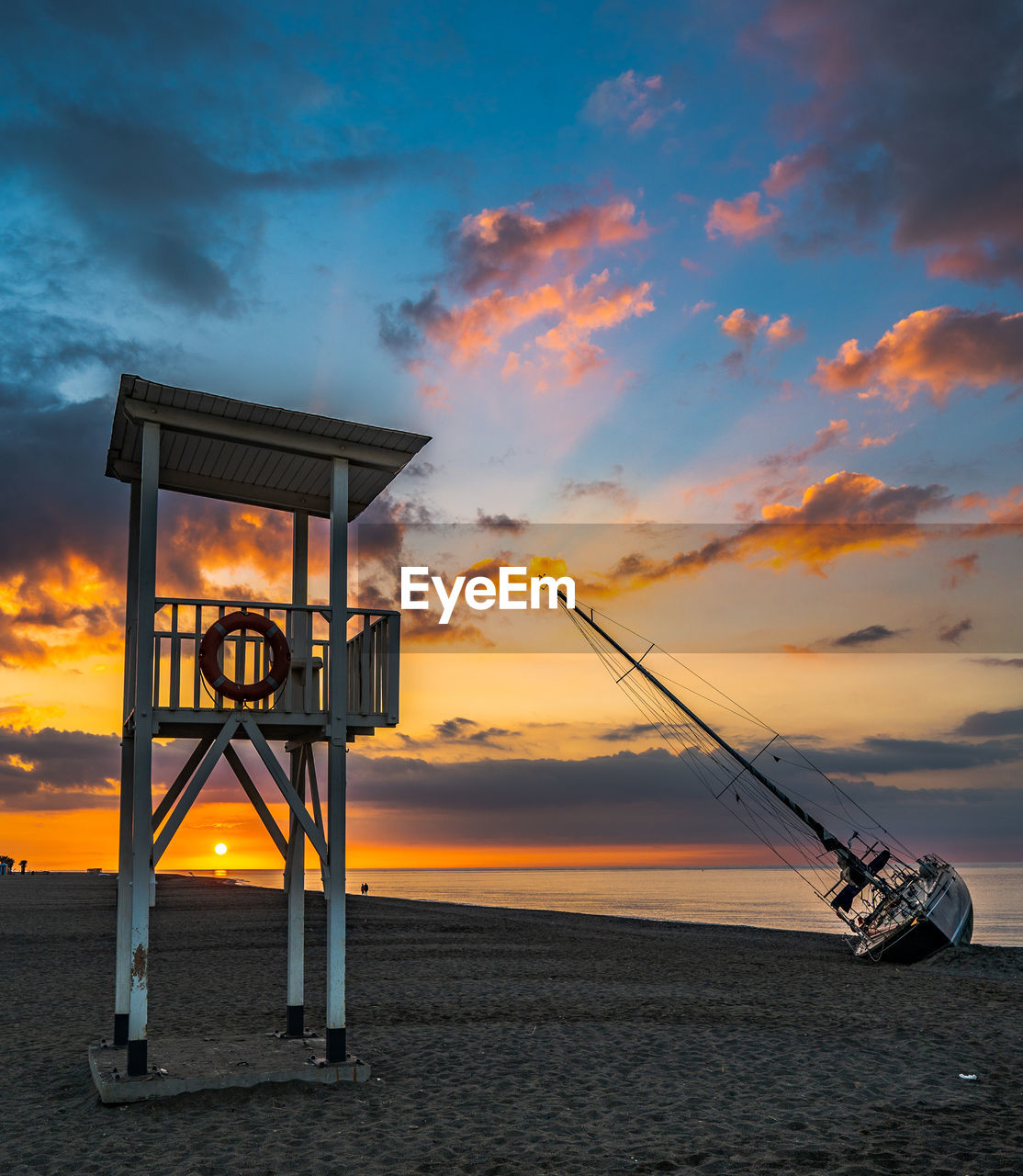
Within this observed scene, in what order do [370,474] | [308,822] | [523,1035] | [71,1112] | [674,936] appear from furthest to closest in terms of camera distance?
[674,936]
[523,1035]
[370,474]
[308,822]
[71,1112]

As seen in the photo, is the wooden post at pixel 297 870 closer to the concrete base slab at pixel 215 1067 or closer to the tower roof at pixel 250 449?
the concrete base slab at pixel 215 1067

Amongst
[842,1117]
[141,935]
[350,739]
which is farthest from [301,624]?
[842,1117]

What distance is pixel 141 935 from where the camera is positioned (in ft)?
32.4

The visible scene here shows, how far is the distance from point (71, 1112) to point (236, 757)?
356 cm

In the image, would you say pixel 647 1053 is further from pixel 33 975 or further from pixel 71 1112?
pixel 33 975

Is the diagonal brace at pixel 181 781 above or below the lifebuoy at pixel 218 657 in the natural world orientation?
below

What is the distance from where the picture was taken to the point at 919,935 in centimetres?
2878

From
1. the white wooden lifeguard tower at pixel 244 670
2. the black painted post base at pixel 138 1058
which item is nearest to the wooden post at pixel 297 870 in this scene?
the white wooden lifeguard tower at pixel 244 670

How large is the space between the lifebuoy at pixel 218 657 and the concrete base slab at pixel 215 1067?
360 cm

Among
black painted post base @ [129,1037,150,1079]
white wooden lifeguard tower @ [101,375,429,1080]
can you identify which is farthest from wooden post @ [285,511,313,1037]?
black painted post base @ [129,1037,150,1079]

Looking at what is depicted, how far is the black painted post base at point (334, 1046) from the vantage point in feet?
34.6

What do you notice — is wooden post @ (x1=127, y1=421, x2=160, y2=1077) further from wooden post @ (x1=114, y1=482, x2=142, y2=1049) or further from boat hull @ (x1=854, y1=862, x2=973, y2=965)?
boat hull @ (x1=854, y1=862, x2=973, y2=965)

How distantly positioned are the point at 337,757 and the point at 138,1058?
10.9ft

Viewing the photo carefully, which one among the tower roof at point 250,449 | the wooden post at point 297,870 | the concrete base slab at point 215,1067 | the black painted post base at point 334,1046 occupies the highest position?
the tower roof at point 250,449
